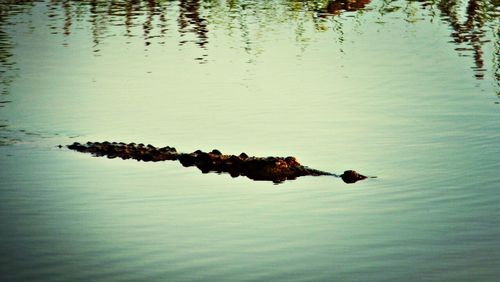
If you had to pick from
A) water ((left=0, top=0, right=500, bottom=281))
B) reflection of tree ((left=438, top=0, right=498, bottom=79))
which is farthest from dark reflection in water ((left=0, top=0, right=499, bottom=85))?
water ((left=0, top=0, right=500, bottom=281))

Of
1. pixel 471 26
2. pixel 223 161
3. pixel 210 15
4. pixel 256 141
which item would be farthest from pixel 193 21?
pixel 223 161

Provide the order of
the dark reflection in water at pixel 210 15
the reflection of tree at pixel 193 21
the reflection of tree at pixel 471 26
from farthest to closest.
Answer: the reflection of tree at pixel 193 21 < the dark reflection in water at pixel 210 15 < the reflection of tree at pixel 471 26

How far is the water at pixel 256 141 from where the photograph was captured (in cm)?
1548

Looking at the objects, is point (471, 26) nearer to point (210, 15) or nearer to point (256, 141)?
point (210, 15)

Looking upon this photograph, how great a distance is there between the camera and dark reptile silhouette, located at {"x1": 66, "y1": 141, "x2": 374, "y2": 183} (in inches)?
790

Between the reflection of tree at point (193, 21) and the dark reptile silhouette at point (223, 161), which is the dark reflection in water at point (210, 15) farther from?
the dark reptile silhouette at point (223, 161)

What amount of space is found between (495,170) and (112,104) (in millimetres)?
11453

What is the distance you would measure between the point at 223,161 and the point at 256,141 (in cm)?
268

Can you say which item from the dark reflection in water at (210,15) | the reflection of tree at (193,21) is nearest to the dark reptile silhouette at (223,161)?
the dark reflection in water at (210,15)

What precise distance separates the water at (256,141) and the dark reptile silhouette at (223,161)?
0.75 feet

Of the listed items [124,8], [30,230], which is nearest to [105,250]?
[30,230]

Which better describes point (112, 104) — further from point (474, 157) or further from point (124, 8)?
point (124, 8)

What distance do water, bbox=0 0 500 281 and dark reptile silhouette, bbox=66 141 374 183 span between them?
0.23 meters

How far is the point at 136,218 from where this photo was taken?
17656 mm
